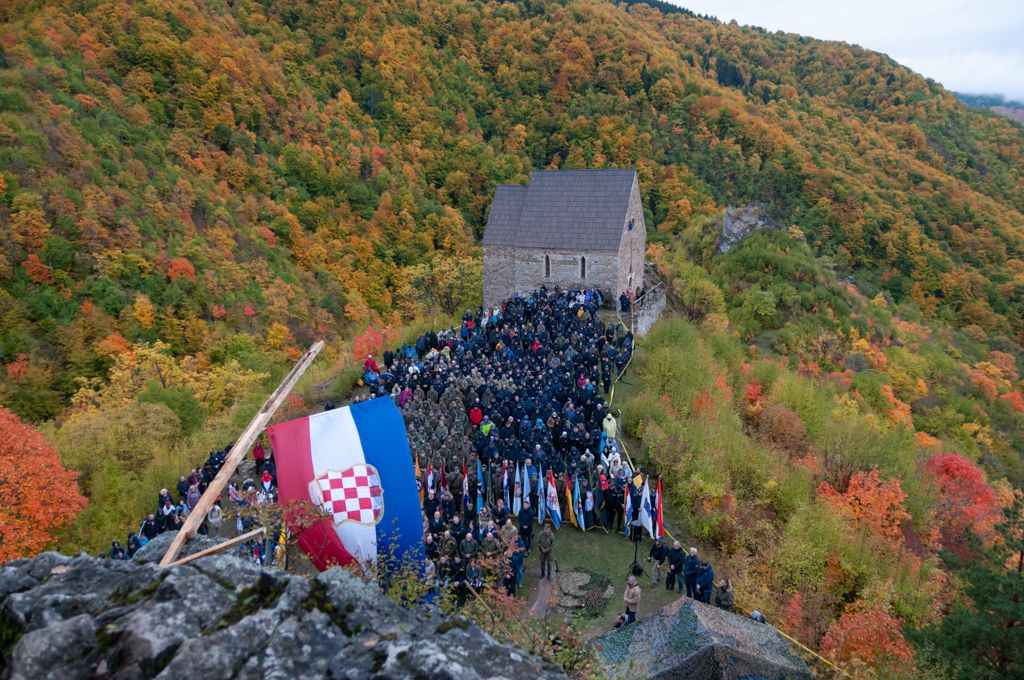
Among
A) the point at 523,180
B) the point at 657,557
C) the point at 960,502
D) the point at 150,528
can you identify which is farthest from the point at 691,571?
the point at 523,180

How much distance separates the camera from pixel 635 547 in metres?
16.1

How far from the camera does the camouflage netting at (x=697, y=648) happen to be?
10.4 metres

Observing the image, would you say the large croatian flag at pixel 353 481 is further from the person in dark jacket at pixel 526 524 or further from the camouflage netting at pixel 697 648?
the person in dark jacket at pixel 526 524

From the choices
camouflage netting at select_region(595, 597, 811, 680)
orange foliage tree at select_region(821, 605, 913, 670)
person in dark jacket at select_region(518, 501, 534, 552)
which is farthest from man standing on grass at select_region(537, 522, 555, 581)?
orange foliage tree at select_region(821, 605, 913, 670)

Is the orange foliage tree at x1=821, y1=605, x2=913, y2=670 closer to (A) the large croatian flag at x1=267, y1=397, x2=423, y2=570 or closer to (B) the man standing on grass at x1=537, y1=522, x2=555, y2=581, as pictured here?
(B) the man standing on grass at x1=537, y1=522, x2=555, y2=581

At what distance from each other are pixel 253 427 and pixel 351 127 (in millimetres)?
87547

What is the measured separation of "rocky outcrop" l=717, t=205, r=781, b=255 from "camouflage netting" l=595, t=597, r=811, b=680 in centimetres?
4322

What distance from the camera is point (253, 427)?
716cm

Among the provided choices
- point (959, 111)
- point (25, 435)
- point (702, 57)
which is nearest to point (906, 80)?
point (959, 111)

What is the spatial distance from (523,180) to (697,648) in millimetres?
78210

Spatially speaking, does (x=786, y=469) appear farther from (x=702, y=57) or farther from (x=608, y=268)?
(x=702, y=57)

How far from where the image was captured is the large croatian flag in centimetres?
1040

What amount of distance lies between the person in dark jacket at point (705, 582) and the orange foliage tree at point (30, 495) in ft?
57.1

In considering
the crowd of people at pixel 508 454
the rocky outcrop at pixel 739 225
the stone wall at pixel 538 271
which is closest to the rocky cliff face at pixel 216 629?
the crowd of people at pixel 508 454
